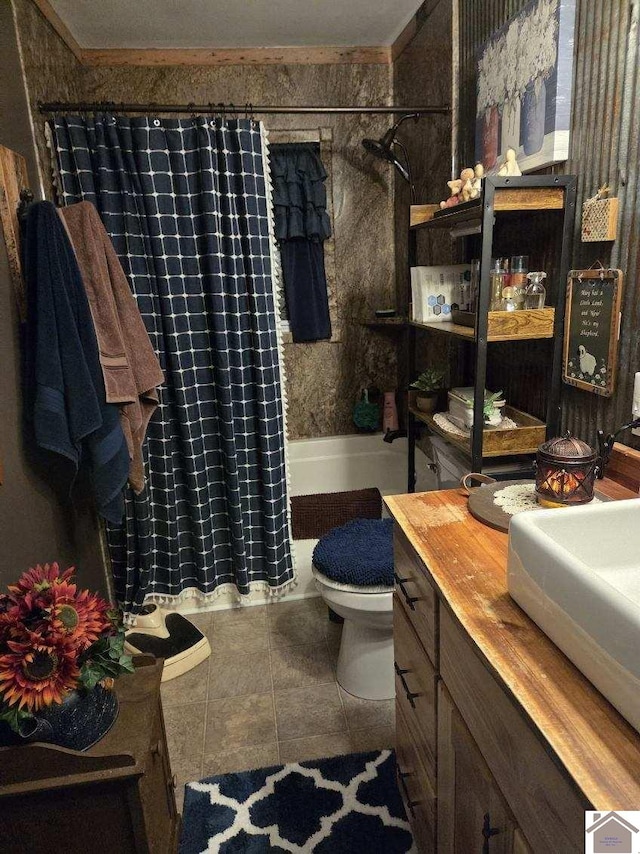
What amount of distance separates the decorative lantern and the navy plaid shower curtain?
1.25m

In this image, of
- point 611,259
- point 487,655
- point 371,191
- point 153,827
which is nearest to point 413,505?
point 487,655

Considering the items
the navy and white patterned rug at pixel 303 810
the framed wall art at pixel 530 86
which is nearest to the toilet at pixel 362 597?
the navy and white patterned rug at pixel 303 810

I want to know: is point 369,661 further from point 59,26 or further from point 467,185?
point 59,26

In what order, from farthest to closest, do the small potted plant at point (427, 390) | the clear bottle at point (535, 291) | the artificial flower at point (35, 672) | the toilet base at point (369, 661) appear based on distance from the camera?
the small potted plant at point (427, 390), the toilet base at point (369, 661), the clear bottle at point (535, 291), the artificial flower at point (35, 672)

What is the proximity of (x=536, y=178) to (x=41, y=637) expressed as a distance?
1.56 metres

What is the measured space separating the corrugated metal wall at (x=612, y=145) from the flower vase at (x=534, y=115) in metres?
0.09

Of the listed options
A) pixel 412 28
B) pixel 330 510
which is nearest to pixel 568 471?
pixel 330 510

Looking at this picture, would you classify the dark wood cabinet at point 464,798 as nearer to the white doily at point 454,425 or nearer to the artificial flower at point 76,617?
the artificial flower at point 76,617

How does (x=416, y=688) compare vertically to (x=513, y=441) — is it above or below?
below

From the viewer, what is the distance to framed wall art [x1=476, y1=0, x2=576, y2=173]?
56.7 inches

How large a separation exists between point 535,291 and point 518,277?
63mm

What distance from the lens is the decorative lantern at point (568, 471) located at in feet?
3.90

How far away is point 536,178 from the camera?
1479mm

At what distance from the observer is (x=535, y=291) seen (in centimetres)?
162
